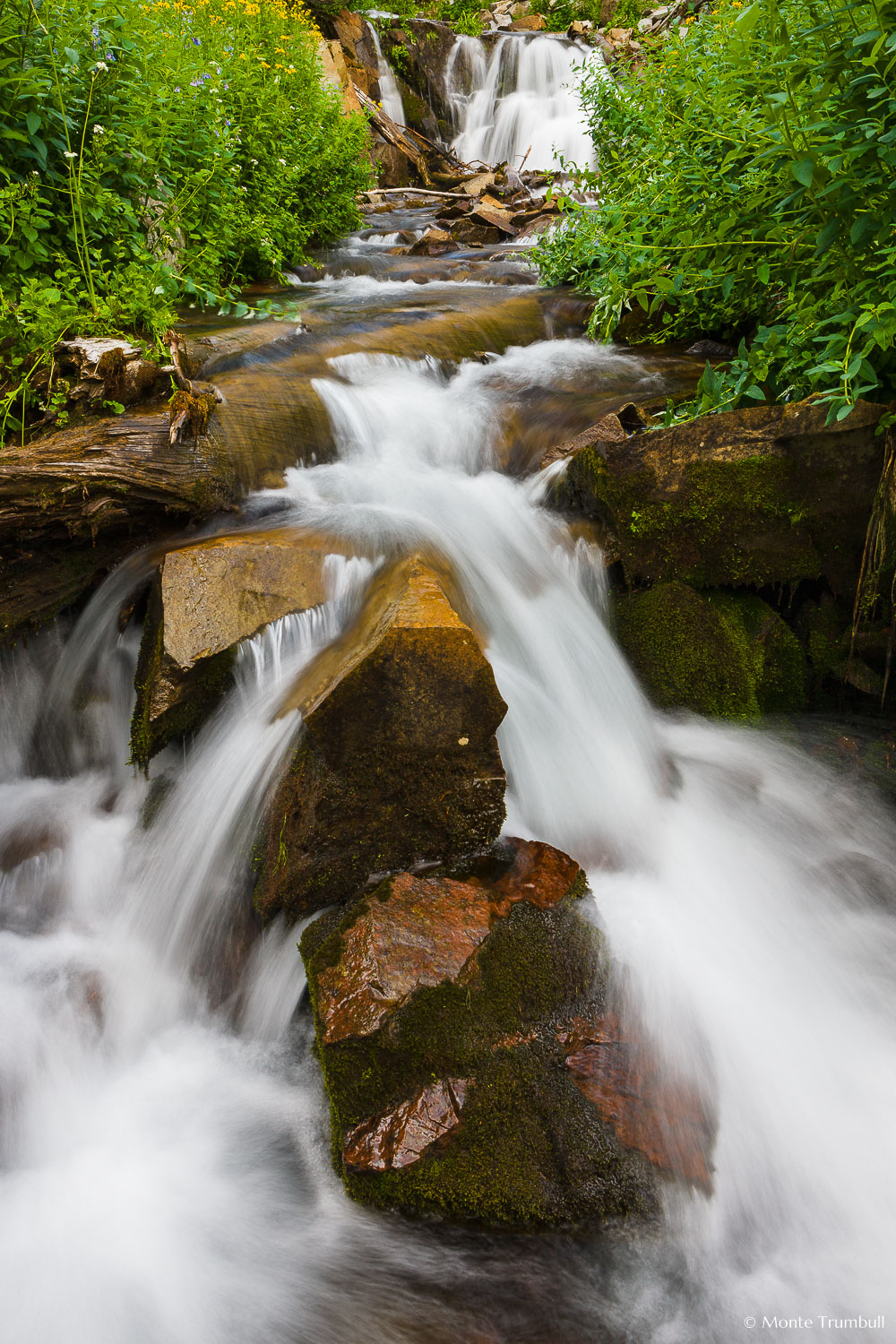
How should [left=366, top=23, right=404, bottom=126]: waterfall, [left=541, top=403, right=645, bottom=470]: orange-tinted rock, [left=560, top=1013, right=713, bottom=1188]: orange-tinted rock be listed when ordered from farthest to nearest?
[left=366, top=23, right=404, bottom=126]: waterfall
[left=541, top=403, right=645, bottom=470]: orange-tinted rock
[left=560, top=1013, right=713, bottom=1188]: orange-tinted rock

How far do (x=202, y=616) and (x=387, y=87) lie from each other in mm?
17909

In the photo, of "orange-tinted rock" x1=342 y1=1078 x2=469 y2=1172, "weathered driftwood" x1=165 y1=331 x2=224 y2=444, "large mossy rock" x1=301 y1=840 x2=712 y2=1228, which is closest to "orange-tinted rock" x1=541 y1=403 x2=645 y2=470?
"weathered driftwood" x1=165 y1=331 x2=224 y2=444

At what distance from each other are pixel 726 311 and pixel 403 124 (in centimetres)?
1502

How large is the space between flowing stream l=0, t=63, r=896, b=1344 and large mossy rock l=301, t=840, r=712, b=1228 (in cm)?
11

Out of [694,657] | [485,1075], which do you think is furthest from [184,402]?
[485,1075]

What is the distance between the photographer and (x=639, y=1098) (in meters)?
2.19

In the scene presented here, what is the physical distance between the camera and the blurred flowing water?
1950mm

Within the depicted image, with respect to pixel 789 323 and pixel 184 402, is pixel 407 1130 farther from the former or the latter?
pixel 789 323

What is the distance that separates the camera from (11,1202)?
215cm

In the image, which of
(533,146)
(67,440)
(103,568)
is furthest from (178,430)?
(533,146)

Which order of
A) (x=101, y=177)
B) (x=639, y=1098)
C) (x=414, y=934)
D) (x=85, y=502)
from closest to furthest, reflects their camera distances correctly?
(x=639, y=1098) < (x=414, y=934) < (x=85, y=502) < (x=101, y=177)

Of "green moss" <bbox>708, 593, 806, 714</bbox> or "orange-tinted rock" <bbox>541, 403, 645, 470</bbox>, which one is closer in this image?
"green moss" <bbox>708, 593, 806, 714</bbox>

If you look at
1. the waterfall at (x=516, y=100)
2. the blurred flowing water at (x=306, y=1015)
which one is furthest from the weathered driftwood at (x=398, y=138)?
the blurred flowing water at (x=306, y=1015)

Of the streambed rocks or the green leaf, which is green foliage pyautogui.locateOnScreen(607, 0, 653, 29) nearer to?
the streambed rocks
